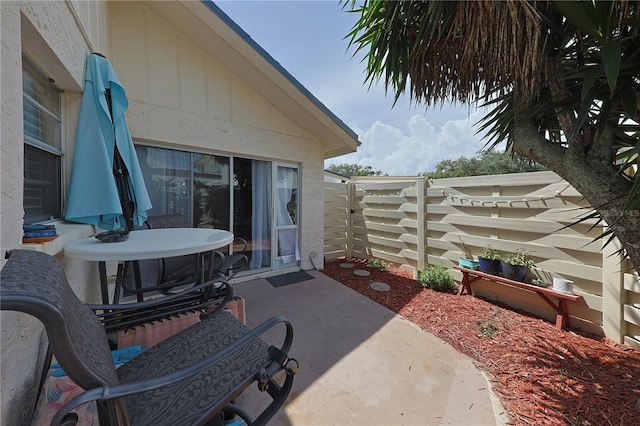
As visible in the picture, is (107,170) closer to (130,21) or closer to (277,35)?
(130,21)

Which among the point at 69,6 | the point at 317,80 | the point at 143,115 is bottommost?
the point at 143,115

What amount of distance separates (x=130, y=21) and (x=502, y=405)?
5.70 m

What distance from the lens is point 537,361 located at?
211cm

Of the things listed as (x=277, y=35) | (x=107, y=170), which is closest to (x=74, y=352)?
(x=107, y=170)

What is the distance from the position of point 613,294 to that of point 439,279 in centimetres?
176

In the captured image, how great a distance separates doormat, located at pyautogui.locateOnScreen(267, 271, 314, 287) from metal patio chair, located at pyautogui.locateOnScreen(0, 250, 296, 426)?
245cm

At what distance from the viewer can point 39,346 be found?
1.15 m

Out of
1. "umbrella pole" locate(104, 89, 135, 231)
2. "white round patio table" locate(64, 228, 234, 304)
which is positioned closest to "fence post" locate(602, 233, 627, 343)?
"white round patio table" locate(64, 228, 234, 304)

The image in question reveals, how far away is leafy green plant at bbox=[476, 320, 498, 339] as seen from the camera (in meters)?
2.53

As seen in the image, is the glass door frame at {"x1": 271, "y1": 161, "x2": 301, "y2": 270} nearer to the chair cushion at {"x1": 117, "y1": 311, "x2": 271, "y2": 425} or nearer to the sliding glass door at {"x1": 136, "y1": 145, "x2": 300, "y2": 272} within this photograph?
the sliding glass door at {"x1": 136, "y1": 145, "x2": 300, "y2": 272}

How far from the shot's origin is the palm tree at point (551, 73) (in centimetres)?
146

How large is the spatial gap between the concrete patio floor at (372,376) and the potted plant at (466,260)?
1439mm

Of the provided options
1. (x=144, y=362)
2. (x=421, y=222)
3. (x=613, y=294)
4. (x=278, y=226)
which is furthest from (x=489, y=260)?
(x=144, y=362)

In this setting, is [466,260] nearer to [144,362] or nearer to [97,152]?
[144,362]
